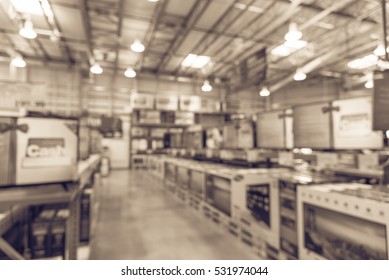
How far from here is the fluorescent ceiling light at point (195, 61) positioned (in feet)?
29.0

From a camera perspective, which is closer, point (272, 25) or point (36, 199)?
point (36, 199)

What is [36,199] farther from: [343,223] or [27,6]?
[27,6]

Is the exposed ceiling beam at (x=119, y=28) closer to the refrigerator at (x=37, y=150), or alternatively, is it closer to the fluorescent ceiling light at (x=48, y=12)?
the fluorescent ceiling light at (x=48, y=12)

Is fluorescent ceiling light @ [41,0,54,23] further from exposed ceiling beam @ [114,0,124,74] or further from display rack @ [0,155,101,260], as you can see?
display rack @ [0,155,101,260]

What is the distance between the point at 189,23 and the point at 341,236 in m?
6.26

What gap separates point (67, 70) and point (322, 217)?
33.9 ft

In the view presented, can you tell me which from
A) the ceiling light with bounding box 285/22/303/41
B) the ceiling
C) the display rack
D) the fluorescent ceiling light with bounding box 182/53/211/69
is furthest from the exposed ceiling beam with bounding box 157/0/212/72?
the display rack

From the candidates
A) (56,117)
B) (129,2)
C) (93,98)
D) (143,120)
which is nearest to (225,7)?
(129,2)

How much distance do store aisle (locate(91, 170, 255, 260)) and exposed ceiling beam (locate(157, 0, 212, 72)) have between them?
4.34 m

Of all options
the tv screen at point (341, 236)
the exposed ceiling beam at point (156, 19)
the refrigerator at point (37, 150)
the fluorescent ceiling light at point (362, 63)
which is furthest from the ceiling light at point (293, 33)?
the fluorescent ceiling light at point (362, 63)

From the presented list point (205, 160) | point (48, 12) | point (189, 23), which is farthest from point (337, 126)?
point (48, 12)

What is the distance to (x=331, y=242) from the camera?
140 centimetres

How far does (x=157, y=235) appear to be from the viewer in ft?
8.91

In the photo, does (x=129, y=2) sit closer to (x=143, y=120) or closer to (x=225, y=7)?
(x=225, y=7)
